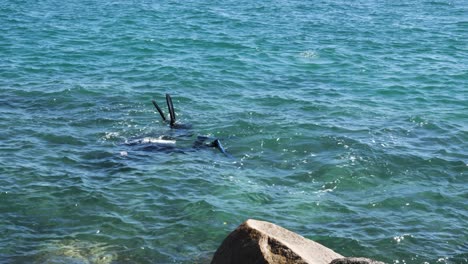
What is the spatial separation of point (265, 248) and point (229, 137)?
9.66 metres

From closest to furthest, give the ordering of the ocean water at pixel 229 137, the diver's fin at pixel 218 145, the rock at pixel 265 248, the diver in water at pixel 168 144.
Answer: the rock at pixel 265 248
the ocean water at pixel 229 137
the diver's fin at pixel 218 145
the diver in water at pixel 168 144

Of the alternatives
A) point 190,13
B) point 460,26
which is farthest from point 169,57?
point 460,26

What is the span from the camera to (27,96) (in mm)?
22047

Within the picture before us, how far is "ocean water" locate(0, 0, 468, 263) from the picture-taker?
13.4 meters

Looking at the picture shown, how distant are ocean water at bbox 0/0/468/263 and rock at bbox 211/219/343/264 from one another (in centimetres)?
262

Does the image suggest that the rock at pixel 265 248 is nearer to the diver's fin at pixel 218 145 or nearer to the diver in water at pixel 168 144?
the diver's fin at pixel 218 145

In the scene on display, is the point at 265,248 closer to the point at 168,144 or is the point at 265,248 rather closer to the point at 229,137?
the point at 168,144

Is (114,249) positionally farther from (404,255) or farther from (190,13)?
(190,13)

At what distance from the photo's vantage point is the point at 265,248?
30.4ft

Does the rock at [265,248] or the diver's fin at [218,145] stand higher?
the rock at [265,248]

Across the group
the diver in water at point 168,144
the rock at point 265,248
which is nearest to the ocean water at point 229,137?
the diver in water at point 168,144

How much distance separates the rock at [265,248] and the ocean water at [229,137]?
2.62 meters

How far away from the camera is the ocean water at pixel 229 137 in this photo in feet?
44.1

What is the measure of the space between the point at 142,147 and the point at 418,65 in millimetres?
13967
